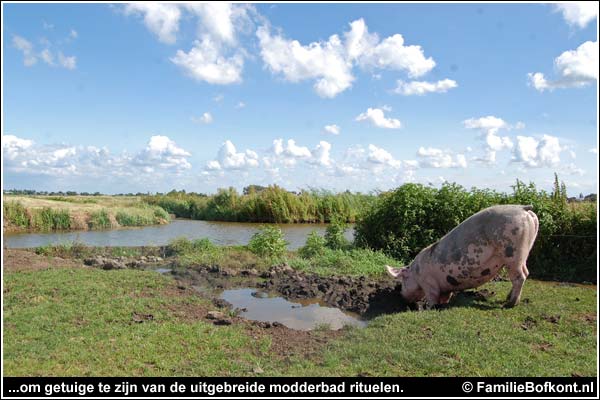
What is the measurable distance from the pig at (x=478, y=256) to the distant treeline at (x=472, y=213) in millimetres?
5077

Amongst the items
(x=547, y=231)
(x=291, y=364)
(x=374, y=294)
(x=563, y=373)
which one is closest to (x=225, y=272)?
(x=374, y=294)

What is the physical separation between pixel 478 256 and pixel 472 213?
591 centimetres

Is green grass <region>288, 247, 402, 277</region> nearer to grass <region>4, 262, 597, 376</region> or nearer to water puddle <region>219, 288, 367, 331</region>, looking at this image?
water puddle <region>219, 288, 367, 331</region>

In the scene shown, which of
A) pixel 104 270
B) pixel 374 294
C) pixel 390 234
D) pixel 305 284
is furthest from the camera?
pixel 390 234

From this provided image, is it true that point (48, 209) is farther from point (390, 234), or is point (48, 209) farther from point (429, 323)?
point (429, 323)

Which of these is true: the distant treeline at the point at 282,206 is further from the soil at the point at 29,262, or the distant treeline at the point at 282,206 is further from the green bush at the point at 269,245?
the soil at the point at 29,262

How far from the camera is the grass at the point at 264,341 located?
A: 17.6 ft

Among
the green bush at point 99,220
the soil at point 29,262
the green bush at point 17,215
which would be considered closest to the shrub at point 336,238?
the soil at point 29,262

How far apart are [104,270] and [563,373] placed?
10621 mm

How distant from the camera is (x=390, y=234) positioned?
1438 cm

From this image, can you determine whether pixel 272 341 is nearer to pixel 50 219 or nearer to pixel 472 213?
pixel 472 213
